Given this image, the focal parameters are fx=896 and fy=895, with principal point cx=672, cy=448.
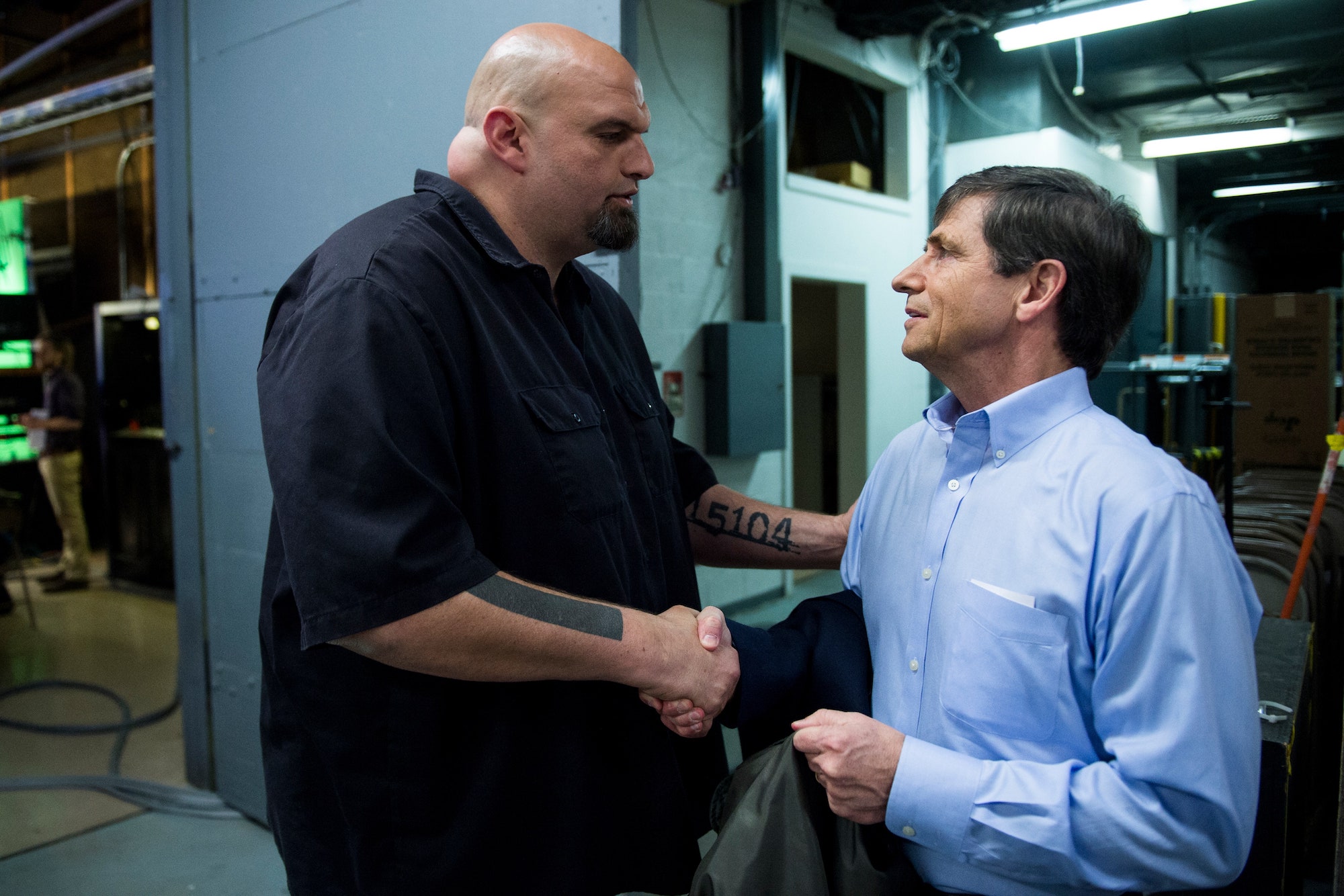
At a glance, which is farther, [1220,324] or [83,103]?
[1220,324]

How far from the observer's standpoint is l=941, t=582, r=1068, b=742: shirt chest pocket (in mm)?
1044

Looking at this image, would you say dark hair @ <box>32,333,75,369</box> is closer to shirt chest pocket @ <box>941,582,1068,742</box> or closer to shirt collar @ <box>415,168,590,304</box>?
shirt collar @ <box>415,168,590,304</box>

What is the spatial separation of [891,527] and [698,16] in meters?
4.95

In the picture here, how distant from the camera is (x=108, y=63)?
759 centimetres

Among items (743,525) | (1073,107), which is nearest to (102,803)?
(743,525)

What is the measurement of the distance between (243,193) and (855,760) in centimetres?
260

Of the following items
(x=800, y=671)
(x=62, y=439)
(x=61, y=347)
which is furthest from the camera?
(x=61, y=347)

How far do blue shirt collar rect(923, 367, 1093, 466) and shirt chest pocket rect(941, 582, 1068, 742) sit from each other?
0.65ft

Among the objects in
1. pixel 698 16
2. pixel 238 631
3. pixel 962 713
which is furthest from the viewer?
pixel 698 16

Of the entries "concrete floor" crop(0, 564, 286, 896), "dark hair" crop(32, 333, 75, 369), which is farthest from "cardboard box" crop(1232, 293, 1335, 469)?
"dark hair" crop(32, 333, 75, 369)

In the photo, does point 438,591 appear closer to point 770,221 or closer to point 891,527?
point 891,527

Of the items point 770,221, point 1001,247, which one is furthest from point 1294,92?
point 1001,247

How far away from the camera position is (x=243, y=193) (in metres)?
2.80

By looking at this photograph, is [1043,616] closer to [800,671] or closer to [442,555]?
→ [800,671]
